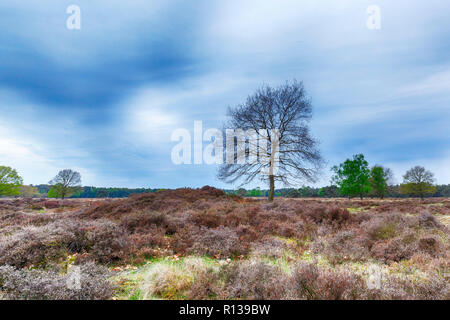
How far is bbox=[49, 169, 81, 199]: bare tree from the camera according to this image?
4894 cm

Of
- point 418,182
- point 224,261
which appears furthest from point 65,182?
point 418,182

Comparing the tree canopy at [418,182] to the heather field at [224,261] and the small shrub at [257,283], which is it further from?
the small shrub at [257,283]

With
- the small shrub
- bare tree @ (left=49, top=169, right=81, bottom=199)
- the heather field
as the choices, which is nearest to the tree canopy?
the heather field

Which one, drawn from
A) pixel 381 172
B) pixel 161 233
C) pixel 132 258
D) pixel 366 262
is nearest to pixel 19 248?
pixel 132 258

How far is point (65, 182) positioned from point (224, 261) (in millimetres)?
58497

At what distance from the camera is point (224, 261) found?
15.6ft

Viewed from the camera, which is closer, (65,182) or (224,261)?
(224,261)

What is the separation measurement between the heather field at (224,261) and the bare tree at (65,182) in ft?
163

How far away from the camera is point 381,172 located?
1705 inches

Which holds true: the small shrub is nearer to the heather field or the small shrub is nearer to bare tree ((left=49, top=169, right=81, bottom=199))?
the heather field

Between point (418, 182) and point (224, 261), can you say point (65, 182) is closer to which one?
point (224, 261)

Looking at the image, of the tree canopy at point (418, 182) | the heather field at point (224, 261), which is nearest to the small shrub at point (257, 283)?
the heather field at point (224, 261)

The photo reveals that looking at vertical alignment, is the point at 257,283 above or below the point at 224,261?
above
